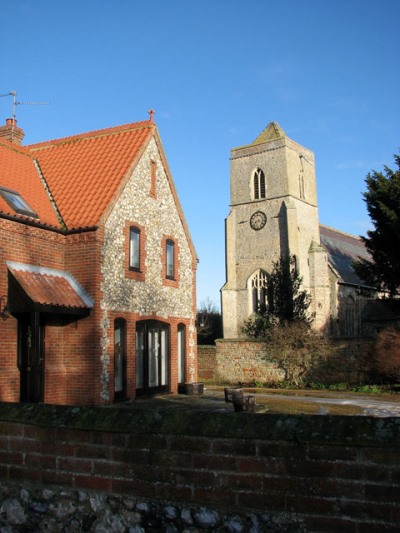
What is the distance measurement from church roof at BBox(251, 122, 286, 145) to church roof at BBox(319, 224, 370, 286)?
10.4 m

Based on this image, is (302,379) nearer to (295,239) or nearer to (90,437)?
(295,239)

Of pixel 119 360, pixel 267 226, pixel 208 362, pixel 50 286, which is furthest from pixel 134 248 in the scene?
pixel 267 226

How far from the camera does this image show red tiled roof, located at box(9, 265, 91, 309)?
1387 centimetres

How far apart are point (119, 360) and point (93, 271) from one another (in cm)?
303

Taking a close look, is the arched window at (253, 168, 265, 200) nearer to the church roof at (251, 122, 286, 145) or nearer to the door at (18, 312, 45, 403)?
the church roof at (251, 122, 286, 145)

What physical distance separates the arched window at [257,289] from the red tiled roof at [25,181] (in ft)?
Answer: 91.9

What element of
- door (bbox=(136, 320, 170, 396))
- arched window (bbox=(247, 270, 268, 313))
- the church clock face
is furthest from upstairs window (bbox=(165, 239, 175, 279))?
the church clock face

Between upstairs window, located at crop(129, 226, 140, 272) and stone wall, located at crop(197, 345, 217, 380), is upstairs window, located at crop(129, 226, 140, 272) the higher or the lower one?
the higher one

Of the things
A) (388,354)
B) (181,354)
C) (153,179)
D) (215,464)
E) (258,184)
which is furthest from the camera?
(258,184)

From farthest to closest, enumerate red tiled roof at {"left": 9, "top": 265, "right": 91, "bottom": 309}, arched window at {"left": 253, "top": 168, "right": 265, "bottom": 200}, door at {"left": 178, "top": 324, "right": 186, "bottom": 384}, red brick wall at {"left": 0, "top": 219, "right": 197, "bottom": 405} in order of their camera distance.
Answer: arched window at {"left": 253, "top": 168, "right": 265, "bottom": 200} → door at {"left": 178, "top": 324, "right": 186, "bottom": 384} → red brick wall at {"left": 0, "top": 219, "right": 197, "bottom": 405} → red tiled roof at {"left": 9, "top": 265, "right": 91, "bottom": 309}

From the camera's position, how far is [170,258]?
20.7 m

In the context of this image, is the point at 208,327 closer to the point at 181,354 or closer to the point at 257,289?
the point at 257,289

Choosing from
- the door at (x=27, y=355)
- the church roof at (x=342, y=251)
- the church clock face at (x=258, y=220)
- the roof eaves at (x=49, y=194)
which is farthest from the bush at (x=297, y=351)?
the church clock face at (x=258, y=220)

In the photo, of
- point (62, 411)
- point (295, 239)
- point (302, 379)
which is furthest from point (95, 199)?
point (295, 239)
